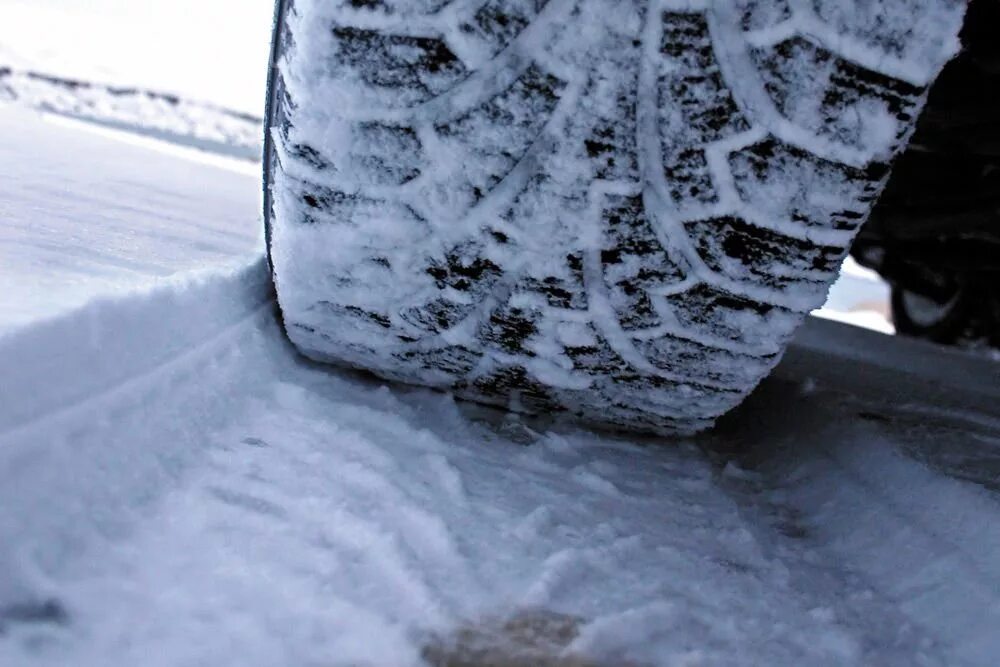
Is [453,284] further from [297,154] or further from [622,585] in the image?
[622,585]

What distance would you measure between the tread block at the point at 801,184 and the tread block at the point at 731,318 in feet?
0.25

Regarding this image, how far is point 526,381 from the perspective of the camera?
0.64 m

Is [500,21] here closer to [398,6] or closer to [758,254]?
[398,6]

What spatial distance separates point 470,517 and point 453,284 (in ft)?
0.61

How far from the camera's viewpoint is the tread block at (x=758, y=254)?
0.50 meters

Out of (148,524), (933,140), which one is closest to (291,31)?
(148,524)

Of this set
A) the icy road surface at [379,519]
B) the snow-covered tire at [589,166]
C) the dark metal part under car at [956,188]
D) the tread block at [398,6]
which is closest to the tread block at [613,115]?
the snow-covered tire at [589,166]

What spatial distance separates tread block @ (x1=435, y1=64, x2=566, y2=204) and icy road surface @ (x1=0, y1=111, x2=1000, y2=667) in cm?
23

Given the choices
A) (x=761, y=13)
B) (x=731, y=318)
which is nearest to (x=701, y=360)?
(x=731, y=318)

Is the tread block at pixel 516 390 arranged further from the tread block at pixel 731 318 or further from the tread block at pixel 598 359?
the tread block at pixel 731 318

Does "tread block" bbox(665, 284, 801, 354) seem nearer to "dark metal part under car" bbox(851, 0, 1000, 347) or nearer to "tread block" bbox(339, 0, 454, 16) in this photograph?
"tread block" bbox(339, 0, 454, 16)

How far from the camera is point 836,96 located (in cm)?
45

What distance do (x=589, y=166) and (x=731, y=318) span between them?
0.17 metres

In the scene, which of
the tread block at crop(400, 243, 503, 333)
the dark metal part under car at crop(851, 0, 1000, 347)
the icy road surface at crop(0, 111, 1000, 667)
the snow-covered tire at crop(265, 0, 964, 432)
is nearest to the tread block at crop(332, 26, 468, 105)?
the snow-covered tire at crop(265, 0, 964, 432)
